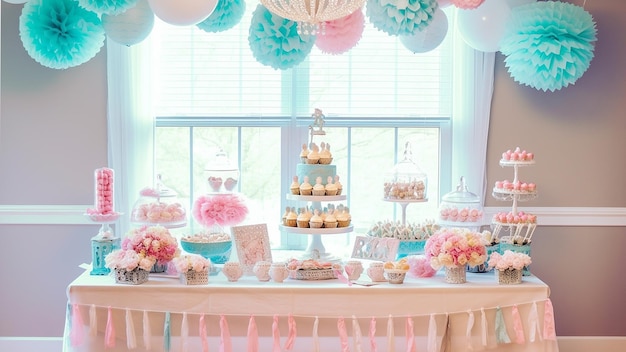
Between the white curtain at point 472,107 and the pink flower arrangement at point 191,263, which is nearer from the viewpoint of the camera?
the pink flower arrangement at point 191,263

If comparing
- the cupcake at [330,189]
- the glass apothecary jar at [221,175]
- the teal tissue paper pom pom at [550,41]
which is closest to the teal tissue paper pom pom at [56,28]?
the glass apothecary jar at [221,175]

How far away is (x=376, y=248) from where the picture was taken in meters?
3.94

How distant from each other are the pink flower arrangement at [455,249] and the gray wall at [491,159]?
2.97 feet

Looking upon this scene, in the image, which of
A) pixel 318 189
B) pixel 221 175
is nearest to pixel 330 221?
pixel 318 189

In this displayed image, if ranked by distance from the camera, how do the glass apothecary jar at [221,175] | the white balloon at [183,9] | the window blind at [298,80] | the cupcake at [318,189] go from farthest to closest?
the window blind at [298,80] → the glass apothecary jar at [221,175] → the cupcake at [318,189] → the white balloon at [183,9]

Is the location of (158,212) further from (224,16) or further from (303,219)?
(224,16)

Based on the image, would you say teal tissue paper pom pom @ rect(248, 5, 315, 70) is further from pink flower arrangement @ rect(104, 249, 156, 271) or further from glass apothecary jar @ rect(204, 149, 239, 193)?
pink flower arrangement @ rect(104, 249, 156, 271)

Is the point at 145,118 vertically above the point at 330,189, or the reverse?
the point at 145,118

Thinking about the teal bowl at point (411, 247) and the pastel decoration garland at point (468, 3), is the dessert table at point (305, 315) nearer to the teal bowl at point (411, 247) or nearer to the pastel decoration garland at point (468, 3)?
the teal bowl at point (411, 247)

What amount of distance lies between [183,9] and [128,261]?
1237mm

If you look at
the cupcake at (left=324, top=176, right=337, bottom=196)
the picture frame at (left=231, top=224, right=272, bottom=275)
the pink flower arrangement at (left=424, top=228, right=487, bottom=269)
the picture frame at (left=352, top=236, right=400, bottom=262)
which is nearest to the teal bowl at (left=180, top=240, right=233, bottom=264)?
the picture frame at (left=231, top=224, right=272, bottom=275)

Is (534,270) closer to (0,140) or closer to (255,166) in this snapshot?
(255,166)

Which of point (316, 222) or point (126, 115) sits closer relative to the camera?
point (316, 222)

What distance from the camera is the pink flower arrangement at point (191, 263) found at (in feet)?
11.7
